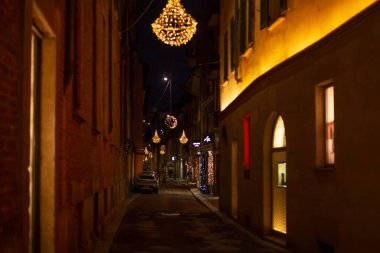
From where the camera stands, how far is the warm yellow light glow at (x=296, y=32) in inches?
405

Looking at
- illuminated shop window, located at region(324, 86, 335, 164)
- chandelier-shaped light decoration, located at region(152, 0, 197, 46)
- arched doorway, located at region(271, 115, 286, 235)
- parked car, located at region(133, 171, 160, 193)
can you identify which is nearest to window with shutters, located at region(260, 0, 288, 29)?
chandelier-shaped light decoration, located at region(152, 0, 197, 46)

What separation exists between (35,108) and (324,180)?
18.6 feet

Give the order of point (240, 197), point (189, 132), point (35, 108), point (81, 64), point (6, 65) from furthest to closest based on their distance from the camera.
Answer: point (189, 132) < point (240, 197) < point (81, 64) < point (35, 108) < point (6, 65)

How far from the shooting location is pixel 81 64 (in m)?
10.6

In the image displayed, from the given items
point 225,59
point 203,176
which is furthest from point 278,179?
point 203,176

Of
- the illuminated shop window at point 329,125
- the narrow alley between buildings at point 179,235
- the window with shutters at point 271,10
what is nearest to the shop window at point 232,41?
the window with shutters at point 271,10

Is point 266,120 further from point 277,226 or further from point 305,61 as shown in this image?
point 305,61

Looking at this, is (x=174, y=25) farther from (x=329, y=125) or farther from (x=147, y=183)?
(x=147, y=183)

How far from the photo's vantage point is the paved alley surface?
550 inches

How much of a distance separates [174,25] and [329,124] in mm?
4776

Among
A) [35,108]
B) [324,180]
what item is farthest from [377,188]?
[35,108]

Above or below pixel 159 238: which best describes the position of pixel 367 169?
above

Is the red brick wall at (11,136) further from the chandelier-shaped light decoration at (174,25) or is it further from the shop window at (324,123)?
the chandelier-shaped light decoration at (174,25)

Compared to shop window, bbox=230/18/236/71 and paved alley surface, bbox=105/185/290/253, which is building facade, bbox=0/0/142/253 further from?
shop window, bbox=230/18/236/71
